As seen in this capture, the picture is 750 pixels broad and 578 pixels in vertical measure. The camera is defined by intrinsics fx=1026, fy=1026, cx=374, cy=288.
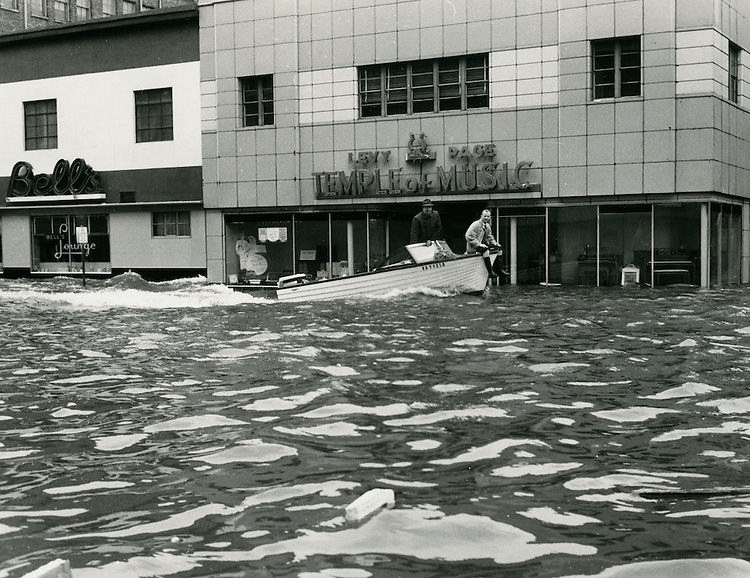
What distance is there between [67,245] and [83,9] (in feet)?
84.0

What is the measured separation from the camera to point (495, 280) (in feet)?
94.3

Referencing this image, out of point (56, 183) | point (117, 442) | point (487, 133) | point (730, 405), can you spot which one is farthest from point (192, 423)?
point (56, 183)

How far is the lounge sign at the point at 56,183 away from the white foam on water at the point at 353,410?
85.6 ft

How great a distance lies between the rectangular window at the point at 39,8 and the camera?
51.7 m

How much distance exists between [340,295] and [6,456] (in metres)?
14.7

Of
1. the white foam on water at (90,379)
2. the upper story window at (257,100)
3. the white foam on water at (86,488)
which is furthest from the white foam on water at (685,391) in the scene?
the upper story window at (257,100)

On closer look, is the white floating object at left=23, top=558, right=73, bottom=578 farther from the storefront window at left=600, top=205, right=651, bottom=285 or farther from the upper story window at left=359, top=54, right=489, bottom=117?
the upper story window at left=359, top=54, right=489, bottom=117

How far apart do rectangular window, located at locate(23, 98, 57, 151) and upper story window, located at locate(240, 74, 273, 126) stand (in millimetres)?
7504

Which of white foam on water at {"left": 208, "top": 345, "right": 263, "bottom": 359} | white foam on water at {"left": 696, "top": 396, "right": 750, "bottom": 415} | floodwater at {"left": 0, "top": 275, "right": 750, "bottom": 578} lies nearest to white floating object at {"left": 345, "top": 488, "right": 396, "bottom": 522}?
floodwater at {"left": 0, "top": 275, "right": 750, "bottom": 578}

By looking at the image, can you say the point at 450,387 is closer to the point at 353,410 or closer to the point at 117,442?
the point at 353,410

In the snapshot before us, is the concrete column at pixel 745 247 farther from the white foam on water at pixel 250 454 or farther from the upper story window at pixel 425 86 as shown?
the white foam on water at pixel 250 454

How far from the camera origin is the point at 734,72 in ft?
90.2

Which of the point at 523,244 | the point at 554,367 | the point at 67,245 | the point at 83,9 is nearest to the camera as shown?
the point at 554,367

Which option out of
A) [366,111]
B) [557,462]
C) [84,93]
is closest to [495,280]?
[366,111]
